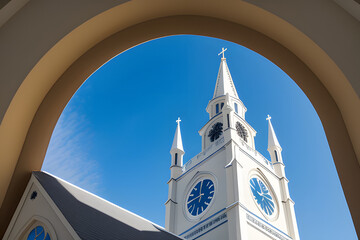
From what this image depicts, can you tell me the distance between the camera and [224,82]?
1599 inches

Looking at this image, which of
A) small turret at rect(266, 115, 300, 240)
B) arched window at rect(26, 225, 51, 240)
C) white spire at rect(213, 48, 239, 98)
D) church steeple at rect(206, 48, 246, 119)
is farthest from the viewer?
white spire at rect(213, 48, 239, 98)

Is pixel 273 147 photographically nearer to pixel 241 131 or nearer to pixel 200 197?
pixel 241 131

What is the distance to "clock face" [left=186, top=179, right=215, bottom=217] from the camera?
29.1m

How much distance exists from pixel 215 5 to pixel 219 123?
109 ft

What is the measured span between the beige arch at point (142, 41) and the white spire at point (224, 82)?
3658 cm

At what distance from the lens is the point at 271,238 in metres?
27.0

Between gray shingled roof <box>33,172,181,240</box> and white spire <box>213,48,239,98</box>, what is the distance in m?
26.6

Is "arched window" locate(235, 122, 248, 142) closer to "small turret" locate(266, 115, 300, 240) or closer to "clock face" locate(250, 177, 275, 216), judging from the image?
"small turret" locate(266, 115, 300, 240)

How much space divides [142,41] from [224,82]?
126 ft

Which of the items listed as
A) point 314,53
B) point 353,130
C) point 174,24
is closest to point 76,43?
point 174,24

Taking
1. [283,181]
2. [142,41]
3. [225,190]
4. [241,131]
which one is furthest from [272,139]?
[142,41]

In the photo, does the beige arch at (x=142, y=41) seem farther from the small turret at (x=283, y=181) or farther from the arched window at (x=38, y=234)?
the small turret at (x=283, y=181)

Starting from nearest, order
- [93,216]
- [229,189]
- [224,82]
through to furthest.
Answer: [93,216], [229,189], [224,82]

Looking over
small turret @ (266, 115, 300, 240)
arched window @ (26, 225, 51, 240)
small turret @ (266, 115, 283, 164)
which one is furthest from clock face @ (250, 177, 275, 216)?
arched window @ (26, 225, 51, 240)
